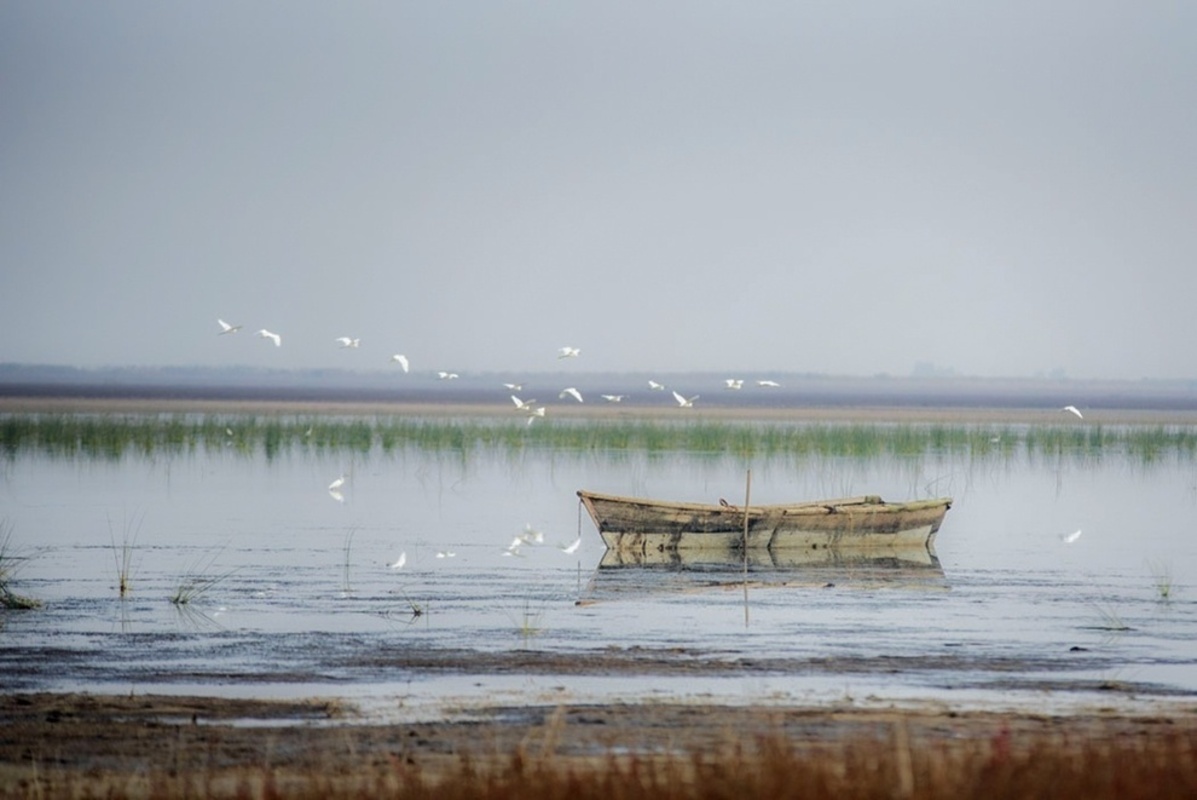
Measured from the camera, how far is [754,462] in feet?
144

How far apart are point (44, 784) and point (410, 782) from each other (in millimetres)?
2034

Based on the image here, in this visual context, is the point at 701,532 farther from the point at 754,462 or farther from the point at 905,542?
the point at 754,462

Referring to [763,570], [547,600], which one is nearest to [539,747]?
[547,600]

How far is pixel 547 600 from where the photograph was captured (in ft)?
61.6

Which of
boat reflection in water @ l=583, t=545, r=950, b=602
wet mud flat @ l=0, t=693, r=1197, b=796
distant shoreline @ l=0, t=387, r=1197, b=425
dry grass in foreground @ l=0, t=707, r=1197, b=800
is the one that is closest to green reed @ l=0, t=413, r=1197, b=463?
distant shoreline @ l=0, t=387, r=1197, b=425

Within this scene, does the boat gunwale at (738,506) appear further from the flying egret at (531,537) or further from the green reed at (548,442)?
the green reed at (548,442)

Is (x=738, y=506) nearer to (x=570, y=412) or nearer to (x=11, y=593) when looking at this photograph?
(x=11, y=593)

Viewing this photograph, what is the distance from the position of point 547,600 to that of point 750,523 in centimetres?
565

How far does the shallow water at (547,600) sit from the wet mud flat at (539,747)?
2.64 ft

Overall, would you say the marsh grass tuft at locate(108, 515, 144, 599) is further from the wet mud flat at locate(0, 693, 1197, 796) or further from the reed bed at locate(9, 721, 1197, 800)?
the reed bed at locate(9, 721, 1197, 800)

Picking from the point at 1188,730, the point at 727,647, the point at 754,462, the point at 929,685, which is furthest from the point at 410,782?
the point at 754,462

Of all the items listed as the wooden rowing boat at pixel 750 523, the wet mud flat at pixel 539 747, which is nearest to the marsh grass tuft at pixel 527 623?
the wet mud flat at pixel 539 747

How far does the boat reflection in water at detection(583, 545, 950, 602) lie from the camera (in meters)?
20.5

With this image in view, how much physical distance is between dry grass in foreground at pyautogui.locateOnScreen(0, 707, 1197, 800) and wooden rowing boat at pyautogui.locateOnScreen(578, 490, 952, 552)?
1191 cm
